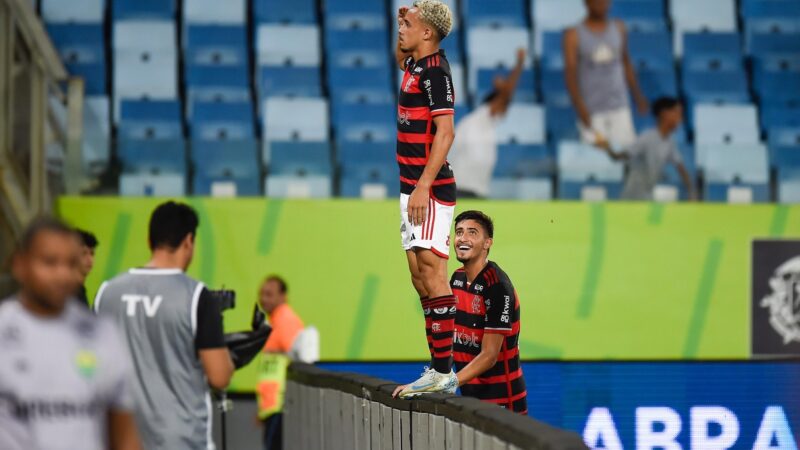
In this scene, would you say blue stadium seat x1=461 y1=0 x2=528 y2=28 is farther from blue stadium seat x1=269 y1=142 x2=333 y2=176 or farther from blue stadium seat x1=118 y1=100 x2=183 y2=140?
blue stadium seat x1=118 y1=100 x2=183 y2=140

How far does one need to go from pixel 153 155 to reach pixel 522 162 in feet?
9.54

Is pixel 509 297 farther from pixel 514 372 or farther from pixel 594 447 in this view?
pixel 594 447

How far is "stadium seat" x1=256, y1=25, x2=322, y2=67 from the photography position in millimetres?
13086

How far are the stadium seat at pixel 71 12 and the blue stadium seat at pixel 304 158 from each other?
2.83m

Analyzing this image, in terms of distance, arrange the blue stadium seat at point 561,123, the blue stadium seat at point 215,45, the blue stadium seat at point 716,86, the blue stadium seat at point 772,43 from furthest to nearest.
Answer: the blue stadium seat at point 772,43
the blue stadium seat at point 716,86
the blue stadium seat at point 215,45
the blue stadium seat at point 561,123

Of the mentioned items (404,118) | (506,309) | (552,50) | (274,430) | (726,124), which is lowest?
(274,430)

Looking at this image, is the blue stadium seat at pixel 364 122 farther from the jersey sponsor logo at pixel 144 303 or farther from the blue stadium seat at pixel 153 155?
the jersey sponsor logo at pixel 144 303

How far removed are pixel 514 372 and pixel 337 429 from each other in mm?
1952

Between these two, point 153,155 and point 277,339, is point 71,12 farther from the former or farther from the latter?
point 277,339

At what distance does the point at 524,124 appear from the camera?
12.2m

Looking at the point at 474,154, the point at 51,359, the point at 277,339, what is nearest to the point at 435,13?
the point at 51,359

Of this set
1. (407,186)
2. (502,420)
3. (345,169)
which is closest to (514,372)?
(407,186)

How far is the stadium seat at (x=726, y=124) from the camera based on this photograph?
41.5 ft

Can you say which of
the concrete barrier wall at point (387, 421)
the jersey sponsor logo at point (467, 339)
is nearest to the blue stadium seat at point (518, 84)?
the concrete barrier wall at point (387, 421)
